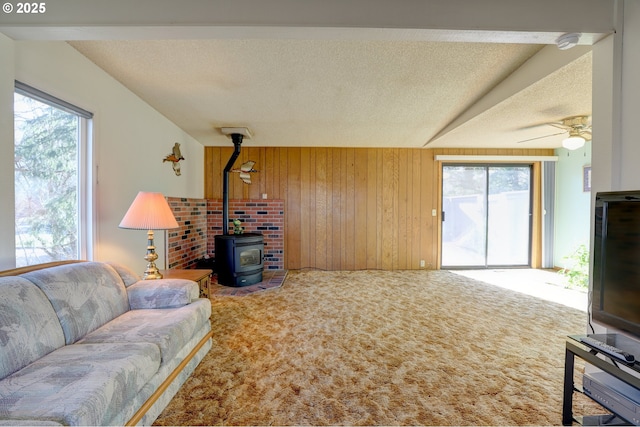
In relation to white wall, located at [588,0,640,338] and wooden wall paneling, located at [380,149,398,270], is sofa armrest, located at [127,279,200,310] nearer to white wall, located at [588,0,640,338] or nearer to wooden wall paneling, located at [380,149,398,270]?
white wall, located at [588,0,640,338]

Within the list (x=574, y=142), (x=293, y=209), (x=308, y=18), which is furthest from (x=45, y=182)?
(x=574, y=142)

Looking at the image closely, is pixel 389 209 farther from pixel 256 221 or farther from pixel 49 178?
pixel 49 178

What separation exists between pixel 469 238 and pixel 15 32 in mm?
5871

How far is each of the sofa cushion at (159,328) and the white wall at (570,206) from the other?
556 cm

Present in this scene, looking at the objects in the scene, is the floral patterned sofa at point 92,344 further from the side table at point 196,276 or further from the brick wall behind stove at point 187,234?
the brick wall behind stove at point 187,234

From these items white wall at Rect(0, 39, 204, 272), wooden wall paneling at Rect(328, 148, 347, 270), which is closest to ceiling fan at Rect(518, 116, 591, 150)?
wooden wall paneling at Rect(328, 148, 347, 270)

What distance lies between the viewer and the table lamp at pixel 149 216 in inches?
85.8

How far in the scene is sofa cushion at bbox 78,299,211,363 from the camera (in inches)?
59.4

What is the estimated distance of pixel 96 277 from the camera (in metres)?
1.80

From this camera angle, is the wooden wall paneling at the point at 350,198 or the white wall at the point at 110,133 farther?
the wooden wall paneling at the point at 350,198

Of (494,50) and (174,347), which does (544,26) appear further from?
(174,347)

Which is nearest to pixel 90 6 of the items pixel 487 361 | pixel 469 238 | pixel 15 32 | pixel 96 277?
pixel 15 32

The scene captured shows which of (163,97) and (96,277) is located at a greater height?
(163,97)

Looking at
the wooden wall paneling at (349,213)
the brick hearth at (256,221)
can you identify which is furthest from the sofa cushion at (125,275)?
the wooden wall paneling at (349,213)
